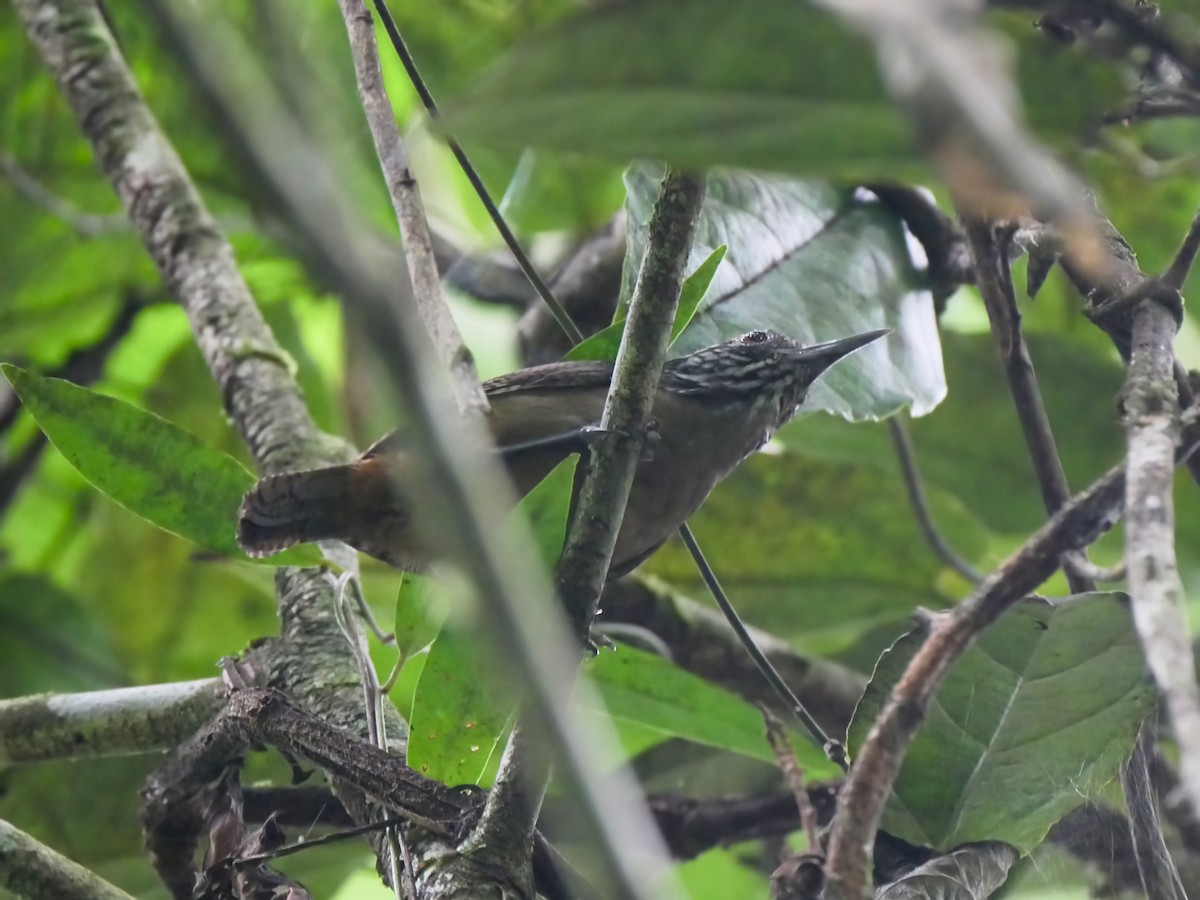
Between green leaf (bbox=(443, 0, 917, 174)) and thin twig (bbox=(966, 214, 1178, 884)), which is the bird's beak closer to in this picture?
thin twig (bbox=(966, 214, 1178, 884))

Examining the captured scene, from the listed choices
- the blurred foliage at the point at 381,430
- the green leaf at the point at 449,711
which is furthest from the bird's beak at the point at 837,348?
the green leaf at the point at 449,711

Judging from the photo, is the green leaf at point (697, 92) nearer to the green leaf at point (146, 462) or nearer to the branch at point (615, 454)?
the branch at point (615, 454)

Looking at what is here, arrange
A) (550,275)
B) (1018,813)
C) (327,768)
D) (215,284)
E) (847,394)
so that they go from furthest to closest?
(550,275)
(215,284)
(847,394)
(1018,813)
(327,768)

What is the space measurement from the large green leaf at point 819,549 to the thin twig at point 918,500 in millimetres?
146

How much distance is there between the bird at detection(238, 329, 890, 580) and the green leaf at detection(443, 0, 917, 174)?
0.96 metres

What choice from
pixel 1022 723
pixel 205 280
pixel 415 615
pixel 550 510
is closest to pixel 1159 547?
pixel 550 510

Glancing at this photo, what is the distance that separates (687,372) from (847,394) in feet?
1.02

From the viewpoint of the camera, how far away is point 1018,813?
1.61 metres

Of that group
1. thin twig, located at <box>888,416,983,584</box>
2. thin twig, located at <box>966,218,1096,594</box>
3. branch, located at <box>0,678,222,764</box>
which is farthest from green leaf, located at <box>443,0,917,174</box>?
thin twig, located at <box>888,416,983,584</box>

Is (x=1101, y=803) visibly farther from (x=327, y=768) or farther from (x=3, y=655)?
(x=3, y=655)

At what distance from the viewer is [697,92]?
3.14 feet

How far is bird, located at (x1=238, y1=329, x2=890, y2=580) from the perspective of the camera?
2047 millimetres

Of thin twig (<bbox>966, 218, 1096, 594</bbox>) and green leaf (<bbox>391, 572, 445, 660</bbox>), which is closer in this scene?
green leaf (<bbox>391, 572, 445, 660</bbox>)

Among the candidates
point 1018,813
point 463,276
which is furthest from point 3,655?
point 1018,813
